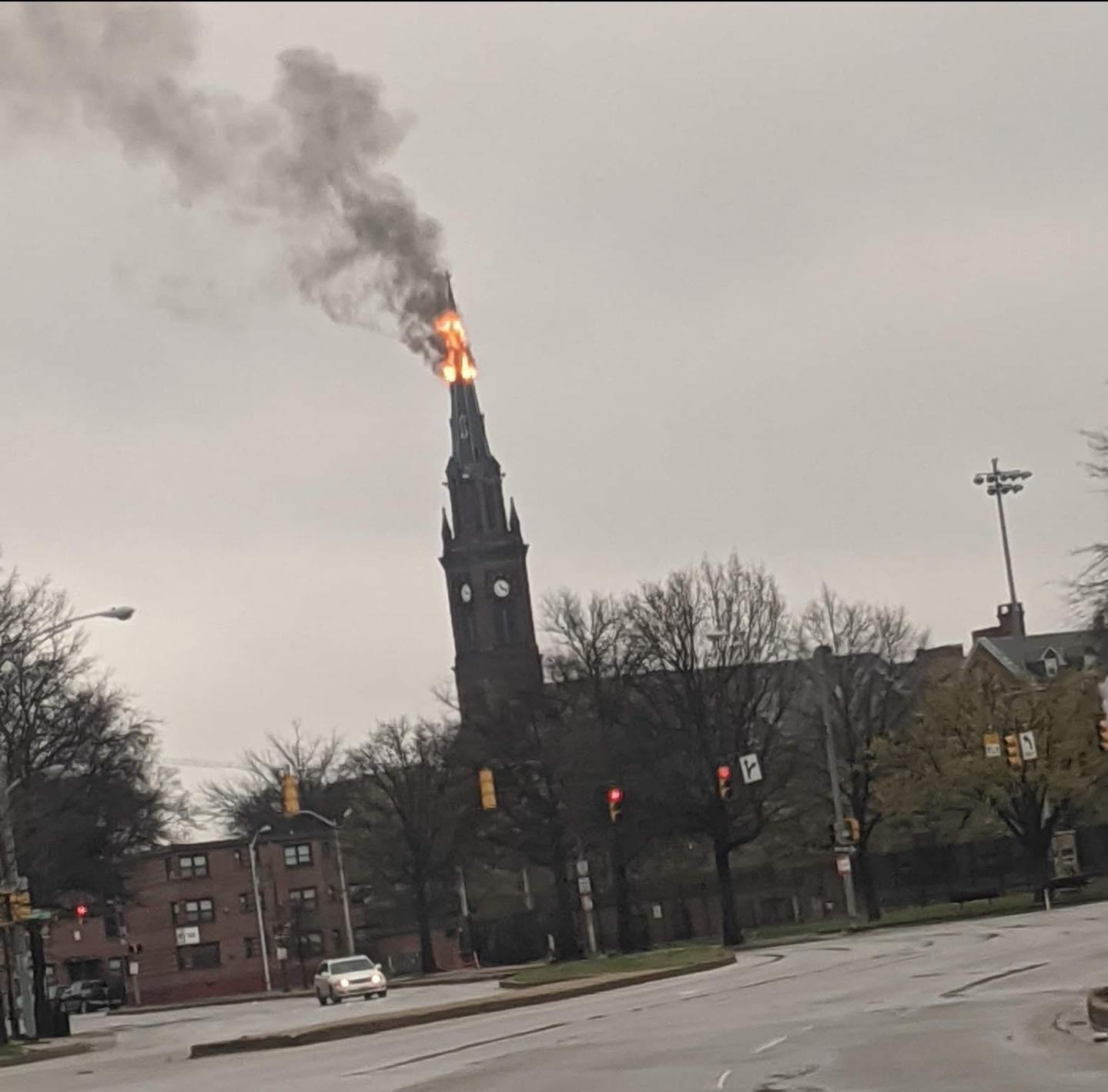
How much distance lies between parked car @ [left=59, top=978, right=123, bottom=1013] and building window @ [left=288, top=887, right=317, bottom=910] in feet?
65.6

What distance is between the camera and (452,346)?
5741 cm

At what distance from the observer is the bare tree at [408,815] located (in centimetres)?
9819

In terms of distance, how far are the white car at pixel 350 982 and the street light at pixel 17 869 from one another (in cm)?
1337

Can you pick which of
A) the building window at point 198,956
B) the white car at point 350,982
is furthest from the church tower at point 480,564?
the white car at point 350,982

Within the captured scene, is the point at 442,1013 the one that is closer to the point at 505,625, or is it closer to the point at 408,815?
the point at 408,815

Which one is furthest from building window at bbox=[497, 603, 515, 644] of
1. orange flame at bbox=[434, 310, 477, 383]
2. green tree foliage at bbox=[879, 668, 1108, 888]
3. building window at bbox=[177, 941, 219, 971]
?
orange flame at bbox=[434, 310, 477, 383]

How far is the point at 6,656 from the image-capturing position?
56.3 meters

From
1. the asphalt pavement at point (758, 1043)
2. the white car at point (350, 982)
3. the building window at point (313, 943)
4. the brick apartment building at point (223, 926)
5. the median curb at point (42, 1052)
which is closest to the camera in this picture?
the asphalt pavement at point (758, 1043)

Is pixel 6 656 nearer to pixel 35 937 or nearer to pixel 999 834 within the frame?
pixel 35 937

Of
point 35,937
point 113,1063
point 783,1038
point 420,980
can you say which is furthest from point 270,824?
point 783,1038

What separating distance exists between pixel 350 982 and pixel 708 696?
16.9m

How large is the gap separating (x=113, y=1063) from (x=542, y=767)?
4186 cm

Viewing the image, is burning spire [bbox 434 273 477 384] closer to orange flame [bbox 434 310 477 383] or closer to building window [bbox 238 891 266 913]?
orange flame [bbox 434 310 477 383]

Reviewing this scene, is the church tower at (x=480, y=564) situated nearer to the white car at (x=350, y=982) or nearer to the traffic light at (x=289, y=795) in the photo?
the white car at (x=350, y=982)
